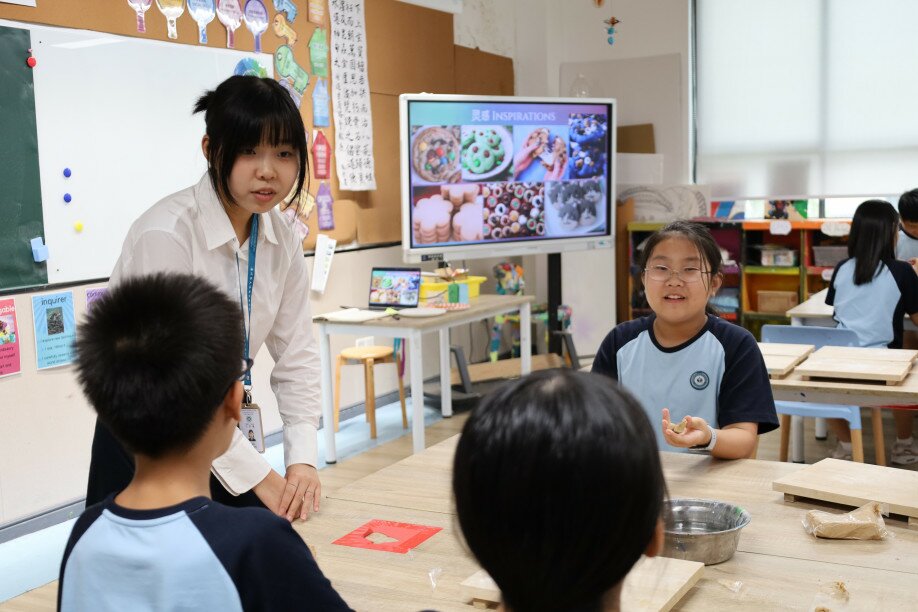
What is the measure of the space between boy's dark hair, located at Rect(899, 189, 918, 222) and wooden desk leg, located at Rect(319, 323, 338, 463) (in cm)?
290

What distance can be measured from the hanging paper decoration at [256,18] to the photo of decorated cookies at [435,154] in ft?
2.86

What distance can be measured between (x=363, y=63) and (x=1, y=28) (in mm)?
2318

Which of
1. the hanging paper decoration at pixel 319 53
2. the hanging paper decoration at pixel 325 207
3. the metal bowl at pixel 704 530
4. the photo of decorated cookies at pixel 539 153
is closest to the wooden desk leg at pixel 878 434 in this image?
the photo of decorated cookies at pixel 539 153

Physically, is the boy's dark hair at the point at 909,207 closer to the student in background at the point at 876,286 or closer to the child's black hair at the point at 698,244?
the student in background at the point at 876,286

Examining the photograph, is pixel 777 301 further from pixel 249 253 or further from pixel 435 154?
pixel 249 253

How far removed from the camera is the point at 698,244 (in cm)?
Answer: 224

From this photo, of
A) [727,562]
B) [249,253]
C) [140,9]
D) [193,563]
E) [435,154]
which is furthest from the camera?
[435,154]

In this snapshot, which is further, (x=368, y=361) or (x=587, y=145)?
(x=587, y=145)

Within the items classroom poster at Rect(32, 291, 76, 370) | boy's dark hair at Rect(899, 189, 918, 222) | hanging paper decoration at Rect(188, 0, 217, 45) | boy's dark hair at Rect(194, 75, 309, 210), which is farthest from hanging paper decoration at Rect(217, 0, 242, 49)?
boy's dark hair at Rect(899, 189, 918, 222)

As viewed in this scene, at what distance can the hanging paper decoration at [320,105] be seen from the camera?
509cm

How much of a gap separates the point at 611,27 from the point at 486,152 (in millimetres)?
2263

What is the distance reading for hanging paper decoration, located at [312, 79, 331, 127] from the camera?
5.09 m

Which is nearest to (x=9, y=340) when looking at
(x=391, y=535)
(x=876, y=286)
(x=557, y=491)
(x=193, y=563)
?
(x=391, y=535)

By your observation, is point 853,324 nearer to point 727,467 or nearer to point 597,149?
point 597,149
